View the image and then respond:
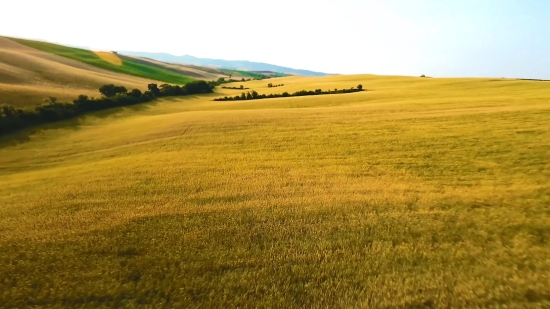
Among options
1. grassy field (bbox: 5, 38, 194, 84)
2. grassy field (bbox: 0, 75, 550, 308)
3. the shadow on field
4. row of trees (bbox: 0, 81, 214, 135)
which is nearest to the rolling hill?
grassy field (bbox: 5, 38, 194, 84)

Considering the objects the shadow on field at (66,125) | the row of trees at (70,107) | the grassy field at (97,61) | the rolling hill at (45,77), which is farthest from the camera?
the grassy field at (97,61)

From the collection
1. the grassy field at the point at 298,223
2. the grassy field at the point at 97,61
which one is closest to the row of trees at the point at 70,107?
the grassy field at the point at 298,223

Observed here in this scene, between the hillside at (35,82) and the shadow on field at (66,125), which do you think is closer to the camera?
the shadow on field at (66,125)

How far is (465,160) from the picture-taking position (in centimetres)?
1745

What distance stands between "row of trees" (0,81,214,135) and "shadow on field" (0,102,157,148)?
36.2 inches

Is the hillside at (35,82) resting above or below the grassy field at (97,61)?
below

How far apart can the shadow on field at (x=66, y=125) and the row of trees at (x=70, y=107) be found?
0.92m

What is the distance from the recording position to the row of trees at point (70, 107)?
119 ft

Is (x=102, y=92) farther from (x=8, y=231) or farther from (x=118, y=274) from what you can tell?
(x=118, y=274)

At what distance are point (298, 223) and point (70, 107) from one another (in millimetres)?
40810

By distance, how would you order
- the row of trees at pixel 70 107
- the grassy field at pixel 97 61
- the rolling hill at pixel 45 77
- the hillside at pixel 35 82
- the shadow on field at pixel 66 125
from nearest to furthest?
the shadow on field at pixel 66 125, the row of trees at pixel 70 107, the hillside at pixel 35 82, the rolling hill at pixel 45 77, the grassy field at pixel 97 61

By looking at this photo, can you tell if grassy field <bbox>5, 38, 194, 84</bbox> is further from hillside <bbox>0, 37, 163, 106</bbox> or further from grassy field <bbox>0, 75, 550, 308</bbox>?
grassy field <bbox>0, 75, 550, 308</bbox>

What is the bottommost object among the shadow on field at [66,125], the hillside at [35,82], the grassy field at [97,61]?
the shadow on field at [66,125]

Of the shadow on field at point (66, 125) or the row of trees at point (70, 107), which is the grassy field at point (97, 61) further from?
the shadow on field at point (66, 125)
